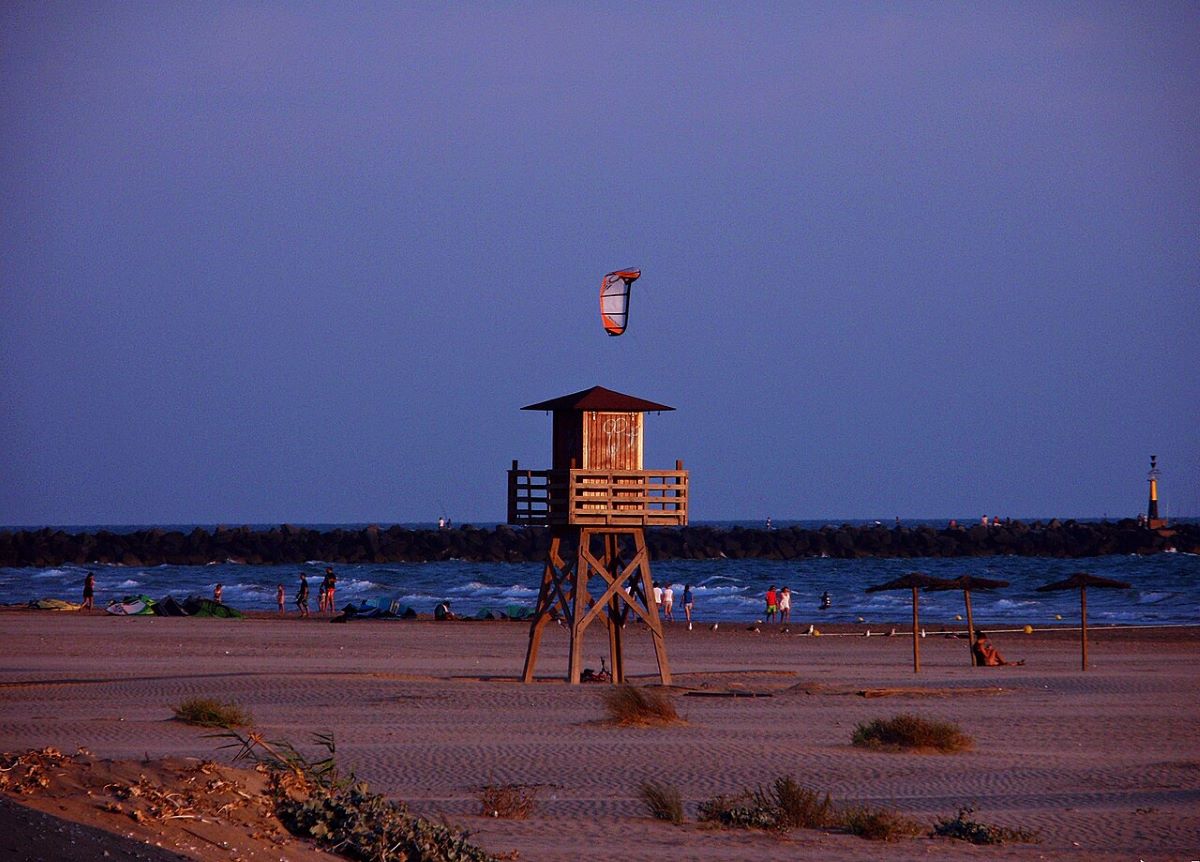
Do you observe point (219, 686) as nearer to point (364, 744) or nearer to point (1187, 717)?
point (364, 744)

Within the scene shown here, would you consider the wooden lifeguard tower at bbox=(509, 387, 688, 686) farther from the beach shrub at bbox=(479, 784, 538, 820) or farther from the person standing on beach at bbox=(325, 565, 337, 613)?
the person standing on beach at bbox=(325, 565, 337, 613)

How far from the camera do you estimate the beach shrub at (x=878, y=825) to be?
991 cm

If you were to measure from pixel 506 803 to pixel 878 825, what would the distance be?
2.86 metres

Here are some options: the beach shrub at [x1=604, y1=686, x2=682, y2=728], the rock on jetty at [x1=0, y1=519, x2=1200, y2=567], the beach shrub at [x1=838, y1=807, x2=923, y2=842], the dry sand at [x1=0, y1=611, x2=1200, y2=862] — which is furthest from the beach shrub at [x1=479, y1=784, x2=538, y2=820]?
the rock on jetty at [x1=0, y1=519, x2=1200, y2=567]

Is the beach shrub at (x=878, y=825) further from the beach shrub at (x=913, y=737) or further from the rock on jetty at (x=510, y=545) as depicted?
the rock on jetty at (x=510, y=545)

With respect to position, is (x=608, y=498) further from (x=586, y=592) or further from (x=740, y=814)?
(x=740, y=814)

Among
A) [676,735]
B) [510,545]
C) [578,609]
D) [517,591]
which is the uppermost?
[510,545]

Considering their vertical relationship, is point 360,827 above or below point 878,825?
above

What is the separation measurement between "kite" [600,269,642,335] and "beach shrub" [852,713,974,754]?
24.7 feet

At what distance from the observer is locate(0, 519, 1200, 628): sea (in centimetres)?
4638

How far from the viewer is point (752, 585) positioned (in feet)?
200

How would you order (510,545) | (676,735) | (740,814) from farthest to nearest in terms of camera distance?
1. (510,545)
2. (676,735)
3. (740,814)

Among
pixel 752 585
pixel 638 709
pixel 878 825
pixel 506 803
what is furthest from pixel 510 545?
pixel 878 825

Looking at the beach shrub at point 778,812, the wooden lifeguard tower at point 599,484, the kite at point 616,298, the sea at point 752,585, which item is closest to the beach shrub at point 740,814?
the beach shrub at point 778,812
